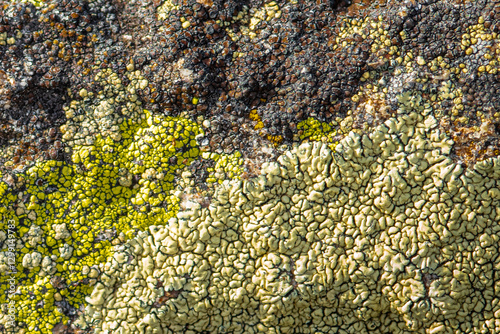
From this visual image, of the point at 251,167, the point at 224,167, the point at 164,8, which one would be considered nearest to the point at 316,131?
the point at 251,167

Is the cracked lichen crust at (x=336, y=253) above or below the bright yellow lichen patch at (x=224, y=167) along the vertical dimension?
below

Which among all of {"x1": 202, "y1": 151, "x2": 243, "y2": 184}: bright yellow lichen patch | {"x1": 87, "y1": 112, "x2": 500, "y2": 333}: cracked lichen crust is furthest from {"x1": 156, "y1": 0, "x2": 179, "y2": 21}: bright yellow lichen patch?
{"x1": 87, "y1": 112, "x2": 500, "y2": 333}: cracked lichen crust

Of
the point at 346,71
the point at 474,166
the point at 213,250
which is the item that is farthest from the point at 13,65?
the point at 474,166

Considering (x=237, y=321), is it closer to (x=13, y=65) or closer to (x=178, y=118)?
(x=178, y=118)

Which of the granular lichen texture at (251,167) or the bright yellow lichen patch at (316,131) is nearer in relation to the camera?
the granular lichen texture at (251,167)

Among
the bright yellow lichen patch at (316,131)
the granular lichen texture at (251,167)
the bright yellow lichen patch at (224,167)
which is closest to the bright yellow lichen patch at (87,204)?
the granular lichen texture at (251,167)

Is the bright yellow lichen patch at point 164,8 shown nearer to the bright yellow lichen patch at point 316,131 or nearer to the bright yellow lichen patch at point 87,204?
the bright yellow lichen patch at point 87,204

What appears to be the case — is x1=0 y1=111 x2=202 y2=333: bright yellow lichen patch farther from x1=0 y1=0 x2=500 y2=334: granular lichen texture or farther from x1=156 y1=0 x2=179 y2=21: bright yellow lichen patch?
x1=156 y1=0 x2=179 y2=21: bright yellow lichen patch
